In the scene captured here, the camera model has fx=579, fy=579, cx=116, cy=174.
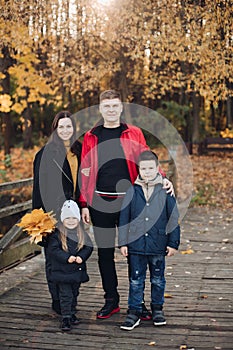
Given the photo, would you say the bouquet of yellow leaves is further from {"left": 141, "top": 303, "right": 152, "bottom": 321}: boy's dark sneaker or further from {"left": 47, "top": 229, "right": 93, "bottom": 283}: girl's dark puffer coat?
{"left": 141, "top": 303, "right": 152, "bottom": 321}: boy's dark sneaker

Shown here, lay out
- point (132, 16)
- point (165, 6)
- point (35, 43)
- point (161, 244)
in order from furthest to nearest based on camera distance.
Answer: point (35, 43) → point (132, 16) → point (165, 6) → point (161, 244)

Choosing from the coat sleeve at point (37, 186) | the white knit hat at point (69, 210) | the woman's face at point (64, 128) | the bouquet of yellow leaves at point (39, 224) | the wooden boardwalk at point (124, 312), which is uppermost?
the woman's face at point (64, 128)

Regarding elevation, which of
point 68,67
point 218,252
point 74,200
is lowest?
point 218,252

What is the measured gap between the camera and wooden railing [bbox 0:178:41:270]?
648 centimetres

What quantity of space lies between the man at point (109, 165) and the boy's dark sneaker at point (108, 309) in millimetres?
540

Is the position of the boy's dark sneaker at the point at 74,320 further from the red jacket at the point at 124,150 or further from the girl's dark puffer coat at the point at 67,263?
the red jacket at the point at 124,150

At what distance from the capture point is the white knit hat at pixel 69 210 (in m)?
4.86

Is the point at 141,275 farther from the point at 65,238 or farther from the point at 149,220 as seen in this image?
the point at 65,238

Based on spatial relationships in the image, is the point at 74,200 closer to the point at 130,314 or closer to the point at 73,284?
the point at 73,284

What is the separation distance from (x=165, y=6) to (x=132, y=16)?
1.42m

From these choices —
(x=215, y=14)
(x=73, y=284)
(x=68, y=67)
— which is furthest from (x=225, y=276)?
(x=68, y=67)

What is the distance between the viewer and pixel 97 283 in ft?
21.1

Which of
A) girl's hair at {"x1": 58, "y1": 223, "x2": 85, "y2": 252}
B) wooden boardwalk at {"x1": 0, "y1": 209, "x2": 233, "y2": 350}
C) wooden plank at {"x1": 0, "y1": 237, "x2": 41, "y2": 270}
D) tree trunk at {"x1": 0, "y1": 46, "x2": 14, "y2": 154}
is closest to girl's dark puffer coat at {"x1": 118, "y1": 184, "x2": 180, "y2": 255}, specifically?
girl's hair at {"x1": 58, "y1": 223, "x2": 85, "y2": 252}

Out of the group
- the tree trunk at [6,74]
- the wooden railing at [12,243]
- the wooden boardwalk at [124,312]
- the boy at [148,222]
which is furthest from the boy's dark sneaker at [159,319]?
the tree trunk at [6,74]
